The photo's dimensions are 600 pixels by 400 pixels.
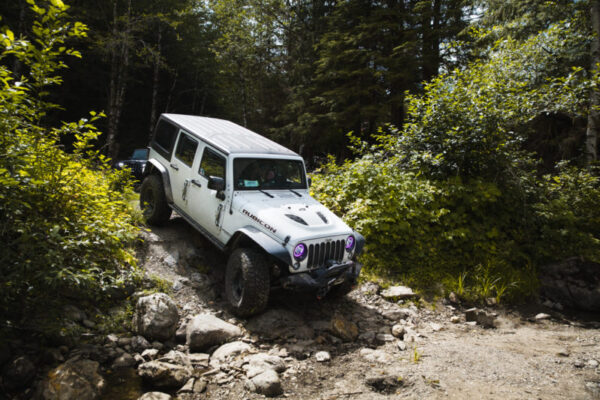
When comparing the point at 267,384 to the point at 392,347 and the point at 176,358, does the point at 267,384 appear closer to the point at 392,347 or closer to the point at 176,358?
the point at 176,358

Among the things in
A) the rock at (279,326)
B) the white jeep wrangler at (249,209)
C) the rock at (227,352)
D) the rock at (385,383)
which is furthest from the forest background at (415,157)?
the rock at (385,383)

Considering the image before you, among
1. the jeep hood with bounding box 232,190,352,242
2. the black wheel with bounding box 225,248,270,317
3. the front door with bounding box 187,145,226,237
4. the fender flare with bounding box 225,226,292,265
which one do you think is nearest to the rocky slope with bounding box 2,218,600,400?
the black wheel with bounding box 225,248,270,317

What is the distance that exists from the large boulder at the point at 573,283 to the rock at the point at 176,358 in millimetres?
5918

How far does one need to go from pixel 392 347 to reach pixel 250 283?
6.35 ft

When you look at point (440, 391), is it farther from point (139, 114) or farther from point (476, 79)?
point (139, 114)

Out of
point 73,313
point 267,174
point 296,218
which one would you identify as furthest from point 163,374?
point 267,174

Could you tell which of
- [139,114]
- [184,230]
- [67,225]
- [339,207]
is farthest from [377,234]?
[139,114]

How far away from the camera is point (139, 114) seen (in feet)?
80.8

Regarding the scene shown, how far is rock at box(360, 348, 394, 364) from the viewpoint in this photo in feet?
11.8

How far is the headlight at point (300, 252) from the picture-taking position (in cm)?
391

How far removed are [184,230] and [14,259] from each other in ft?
10.7

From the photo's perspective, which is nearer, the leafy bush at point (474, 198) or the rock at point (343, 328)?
the rock at point (343, 328)

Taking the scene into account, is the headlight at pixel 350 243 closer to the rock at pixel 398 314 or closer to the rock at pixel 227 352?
the rock at pixel 398 314

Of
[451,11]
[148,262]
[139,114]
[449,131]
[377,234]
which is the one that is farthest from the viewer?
[139,114]
